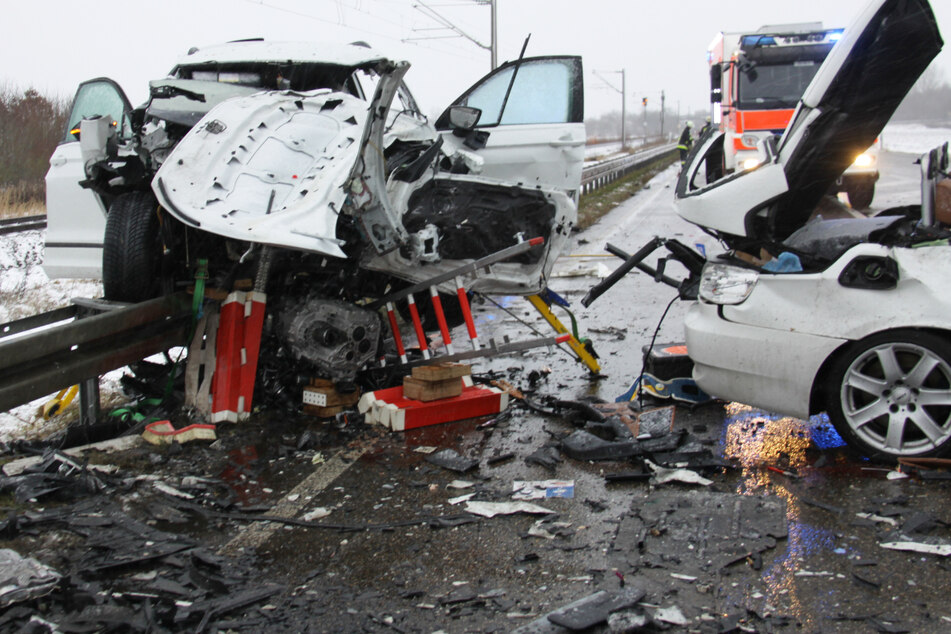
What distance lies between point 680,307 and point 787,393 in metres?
4.31

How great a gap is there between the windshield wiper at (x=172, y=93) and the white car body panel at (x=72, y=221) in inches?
48.1

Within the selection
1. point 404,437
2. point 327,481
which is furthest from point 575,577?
point 404,437

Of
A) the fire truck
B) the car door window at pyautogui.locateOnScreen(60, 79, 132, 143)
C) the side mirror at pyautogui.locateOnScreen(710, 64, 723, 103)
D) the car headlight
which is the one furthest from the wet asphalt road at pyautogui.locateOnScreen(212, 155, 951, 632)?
the side mirror at pyautogui.locateOnScreen(710, 64, 723, 103)

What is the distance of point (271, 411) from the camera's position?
18.8ft

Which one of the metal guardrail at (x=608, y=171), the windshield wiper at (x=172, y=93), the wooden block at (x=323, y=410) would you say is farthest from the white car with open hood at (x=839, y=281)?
the metal guardrail at (x=608, y=171)

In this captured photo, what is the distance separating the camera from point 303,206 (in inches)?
197

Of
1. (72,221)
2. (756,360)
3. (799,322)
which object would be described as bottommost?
(756,360)

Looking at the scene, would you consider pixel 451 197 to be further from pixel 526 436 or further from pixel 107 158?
pixel 107 158

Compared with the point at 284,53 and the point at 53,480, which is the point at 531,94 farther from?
the point at 53,480

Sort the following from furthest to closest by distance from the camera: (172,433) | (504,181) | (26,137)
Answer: (26,137) < (504,181) < (172,433)

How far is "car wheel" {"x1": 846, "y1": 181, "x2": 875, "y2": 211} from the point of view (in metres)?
16.1

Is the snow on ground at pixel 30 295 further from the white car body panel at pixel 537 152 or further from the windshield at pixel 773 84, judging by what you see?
the windshield at pixel 773 84

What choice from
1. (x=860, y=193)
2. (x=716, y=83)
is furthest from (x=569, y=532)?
(x=716, y=83)

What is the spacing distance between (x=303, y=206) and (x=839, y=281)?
3053mm
